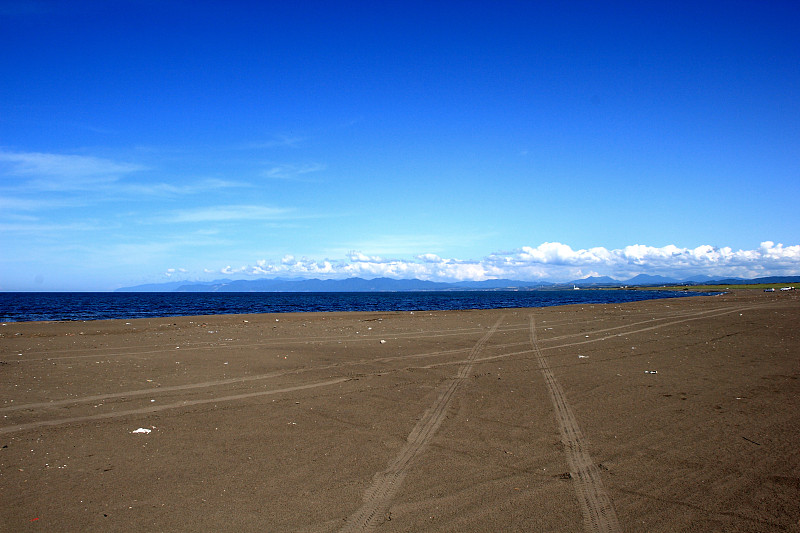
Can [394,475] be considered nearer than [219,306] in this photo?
Yes

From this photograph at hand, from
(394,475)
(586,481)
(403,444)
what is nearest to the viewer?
(586,481)

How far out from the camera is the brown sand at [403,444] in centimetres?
511

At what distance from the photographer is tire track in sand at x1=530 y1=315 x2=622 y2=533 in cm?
490

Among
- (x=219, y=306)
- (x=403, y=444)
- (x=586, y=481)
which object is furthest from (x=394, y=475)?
(x=219, y=306)

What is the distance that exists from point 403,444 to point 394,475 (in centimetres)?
114

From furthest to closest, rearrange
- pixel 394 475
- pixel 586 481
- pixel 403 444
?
pixel 403 444 < pixel 394 475 < pixel 586 481

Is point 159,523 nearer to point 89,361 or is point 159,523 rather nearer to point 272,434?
point 272,434

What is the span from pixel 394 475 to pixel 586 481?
2338mm

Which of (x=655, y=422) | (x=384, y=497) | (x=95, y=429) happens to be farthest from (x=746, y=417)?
(x=95, y=429)

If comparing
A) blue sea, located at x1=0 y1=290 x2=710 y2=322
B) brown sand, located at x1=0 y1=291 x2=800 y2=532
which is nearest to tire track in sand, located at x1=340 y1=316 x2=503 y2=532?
brown sand, located at x1=0 y1=291 x2=800 y2=532

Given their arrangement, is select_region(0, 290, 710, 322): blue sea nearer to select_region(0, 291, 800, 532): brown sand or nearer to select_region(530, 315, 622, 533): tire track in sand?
select_region(0, 291, 800, 532): brown sand

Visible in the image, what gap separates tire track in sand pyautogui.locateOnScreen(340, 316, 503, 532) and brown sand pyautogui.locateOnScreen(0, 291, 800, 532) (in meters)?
0.03

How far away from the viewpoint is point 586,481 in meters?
5.82

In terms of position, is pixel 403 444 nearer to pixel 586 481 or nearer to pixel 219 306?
pixel 586 481
